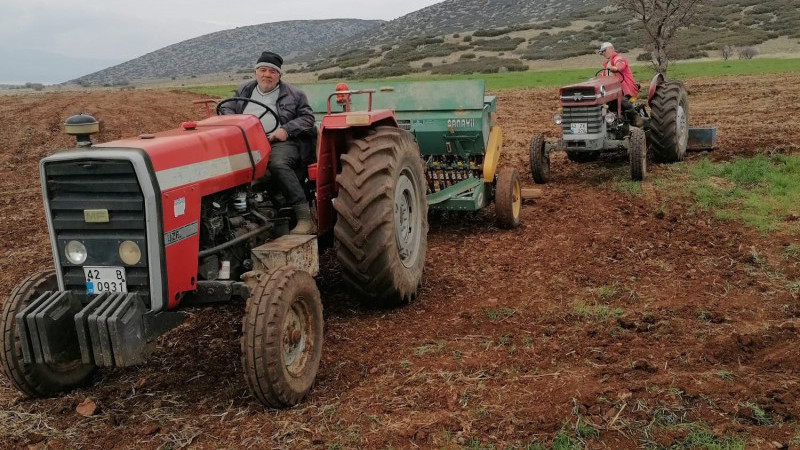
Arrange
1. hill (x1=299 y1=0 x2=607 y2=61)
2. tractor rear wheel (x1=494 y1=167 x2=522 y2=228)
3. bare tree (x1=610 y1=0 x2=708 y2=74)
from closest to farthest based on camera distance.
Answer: tractor rear wheel (x1=494 y1=167 x2=522 y2=228)
bare tree (x1=610 y1=0 x2=708 y2=74)
hill (x1=299 y1=0 x2=607 y2=61)

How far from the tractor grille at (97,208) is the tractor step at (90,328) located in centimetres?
16

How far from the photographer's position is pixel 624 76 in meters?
10.4

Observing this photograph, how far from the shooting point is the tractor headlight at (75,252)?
393 centimetres

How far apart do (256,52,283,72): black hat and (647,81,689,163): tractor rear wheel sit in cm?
662

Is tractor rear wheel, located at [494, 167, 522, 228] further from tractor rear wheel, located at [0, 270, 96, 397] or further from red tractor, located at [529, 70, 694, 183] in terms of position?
tractor rear wheel, located at [0, 270, 96, 397]

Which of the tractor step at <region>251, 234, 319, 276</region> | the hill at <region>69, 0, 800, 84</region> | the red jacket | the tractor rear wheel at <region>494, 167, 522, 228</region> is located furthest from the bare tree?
the tractor step at <region>251, 234, 319, 276</region>

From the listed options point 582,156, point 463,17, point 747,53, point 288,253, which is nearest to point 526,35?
point 747,53

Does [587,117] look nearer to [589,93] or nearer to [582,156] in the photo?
[589,93]

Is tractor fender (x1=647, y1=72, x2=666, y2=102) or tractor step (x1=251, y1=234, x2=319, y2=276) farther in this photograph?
tractor fender (x1=647, y1=72, x2=666, y2=102)

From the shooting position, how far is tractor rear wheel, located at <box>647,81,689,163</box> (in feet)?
33.2

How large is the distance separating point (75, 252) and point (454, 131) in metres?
4.83

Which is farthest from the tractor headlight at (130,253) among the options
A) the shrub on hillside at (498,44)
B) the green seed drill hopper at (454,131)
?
the shrub on hillside at (498,44)

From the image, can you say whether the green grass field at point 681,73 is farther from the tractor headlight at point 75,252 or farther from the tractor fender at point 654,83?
the tractor headlight at point 75,252

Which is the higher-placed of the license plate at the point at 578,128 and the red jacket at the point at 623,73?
the red jacket at the point at 623,73
